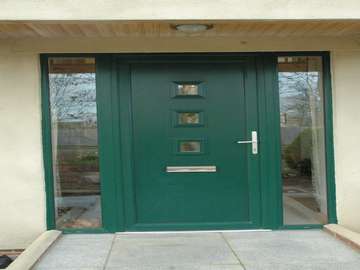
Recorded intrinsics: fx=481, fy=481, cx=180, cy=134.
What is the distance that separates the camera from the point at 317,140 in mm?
5828

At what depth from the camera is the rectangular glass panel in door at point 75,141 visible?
565 centimetres

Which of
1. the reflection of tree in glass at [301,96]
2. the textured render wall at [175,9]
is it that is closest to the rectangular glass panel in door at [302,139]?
the reflection of tree in glass at [301,96]

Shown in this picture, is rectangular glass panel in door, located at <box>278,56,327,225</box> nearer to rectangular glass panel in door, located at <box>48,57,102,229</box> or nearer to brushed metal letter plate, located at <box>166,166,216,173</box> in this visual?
brushed metal letter plate, located at <box>166,166,216,173</box>

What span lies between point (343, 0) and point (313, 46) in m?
1.04

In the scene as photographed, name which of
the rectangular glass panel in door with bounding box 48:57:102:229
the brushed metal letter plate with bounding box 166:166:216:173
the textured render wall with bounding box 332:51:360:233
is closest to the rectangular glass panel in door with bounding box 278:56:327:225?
the textured render wall with bounding box 332:51:360:233

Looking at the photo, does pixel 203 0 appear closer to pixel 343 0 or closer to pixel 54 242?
pixel 343 0

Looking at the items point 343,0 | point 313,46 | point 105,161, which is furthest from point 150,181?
point 343,0

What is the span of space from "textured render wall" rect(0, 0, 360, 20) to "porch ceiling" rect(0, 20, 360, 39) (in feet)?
0.45

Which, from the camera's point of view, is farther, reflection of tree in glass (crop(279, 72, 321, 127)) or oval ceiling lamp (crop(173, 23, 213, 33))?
reflection of tree in glass (crop(279, 72, 321, 127))

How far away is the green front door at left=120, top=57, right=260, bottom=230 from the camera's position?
18.7 ft

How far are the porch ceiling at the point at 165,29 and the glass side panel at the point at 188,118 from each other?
3.03 feet

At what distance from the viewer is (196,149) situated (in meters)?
5.74

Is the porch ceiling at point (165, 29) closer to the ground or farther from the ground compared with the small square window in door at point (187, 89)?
farther from the ground

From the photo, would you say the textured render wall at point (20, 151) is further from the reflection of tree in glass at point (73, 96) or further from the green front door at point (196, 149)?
the green front door at point (196, 149)
